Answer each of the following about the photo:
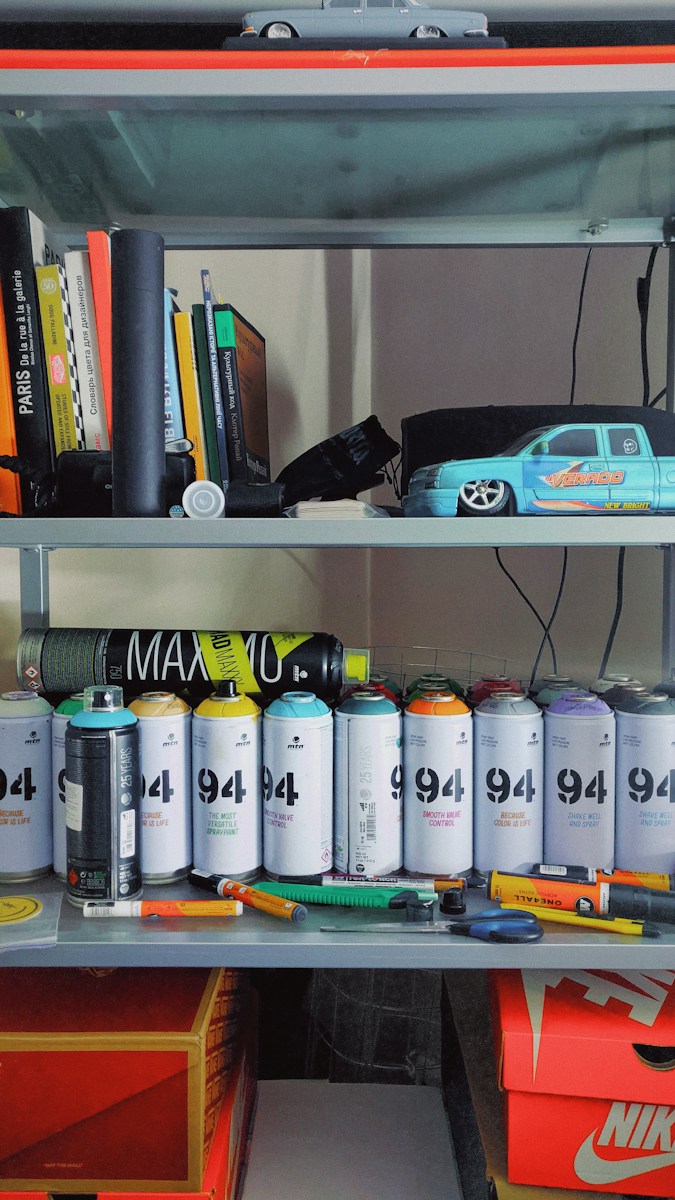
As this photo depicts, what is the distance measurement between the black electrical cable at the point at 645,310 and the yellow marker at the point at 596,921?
0.80m

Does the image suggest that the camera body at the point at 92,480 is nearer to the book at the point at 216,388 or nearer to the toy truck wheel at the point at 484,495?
the book at the point at 216,388

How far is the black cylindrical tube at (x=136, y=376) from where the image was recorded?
0.77 meters

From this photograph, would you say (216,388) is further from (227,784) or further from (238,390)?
(227,784)

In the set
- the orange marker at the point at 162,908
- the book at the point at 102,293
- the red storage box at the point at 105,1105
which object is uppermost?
the book at the point at 102,293

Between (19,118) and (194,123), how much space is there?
0.18 metres

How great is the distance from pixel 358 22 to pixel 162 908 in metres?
0.90

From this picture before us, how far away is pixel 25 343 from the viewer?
2.81ft

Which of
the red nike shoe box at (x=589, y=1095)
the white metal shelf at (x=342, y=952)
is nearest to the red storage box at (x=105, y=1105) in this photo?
the white metal shelf at (x=342, y=952)

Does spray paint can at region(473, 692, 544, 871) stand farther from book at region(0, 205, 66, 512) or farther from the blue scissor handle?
book at region(0, 205, 66, 512)

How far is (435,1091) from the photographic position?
105 cm

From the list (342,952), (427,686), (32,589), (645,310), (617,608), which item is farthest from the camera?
(617,608)

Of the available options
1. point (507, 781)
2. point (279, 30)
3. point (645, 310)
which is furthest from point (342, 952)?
point (645, 310)

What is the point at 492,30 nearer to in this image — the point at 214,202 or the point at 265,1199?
the point at 214,202

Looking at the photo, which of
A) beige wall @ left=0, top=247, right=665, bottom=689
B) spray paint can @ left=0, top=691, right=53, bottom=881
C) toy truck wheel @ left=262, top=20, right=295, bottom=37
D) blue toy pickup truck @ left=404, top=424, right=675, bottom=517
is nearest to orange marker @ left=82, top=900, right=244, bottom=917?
spray paint can @ left=0, top=691, right=53, bottom=881
